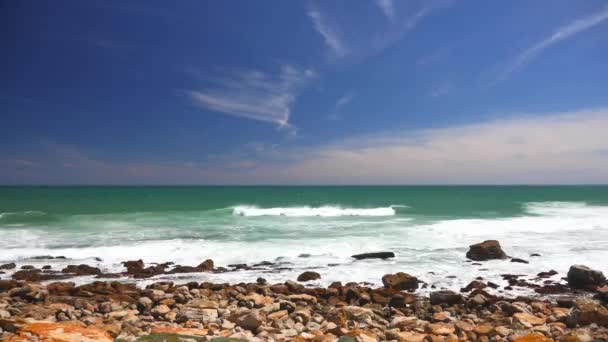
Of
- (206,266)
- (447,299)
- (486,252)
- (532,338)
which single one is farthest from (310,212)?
(532,338)

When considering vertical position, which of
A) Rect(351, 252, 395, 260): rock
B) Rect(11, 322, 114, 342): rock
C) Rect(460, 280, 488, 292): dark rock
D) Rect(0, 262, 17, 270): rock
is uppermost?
Rect(11, 322, 114, 342): rock

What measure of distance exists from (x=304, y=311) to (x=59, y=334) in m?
4.21

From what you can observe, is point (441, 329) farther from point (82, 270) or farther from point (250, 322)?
point (82, 270)

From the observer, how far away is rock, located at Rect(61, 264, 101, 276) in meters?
11.3

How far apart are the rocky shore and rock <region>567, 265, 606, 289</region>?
2 centimetres

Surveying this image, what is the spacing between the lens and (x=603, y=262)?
12531 millimetres

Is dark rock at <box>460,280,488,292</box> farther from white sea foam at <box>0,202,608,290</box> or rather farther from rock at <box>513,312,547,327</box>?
rock at <box>513,312,547,327</box>

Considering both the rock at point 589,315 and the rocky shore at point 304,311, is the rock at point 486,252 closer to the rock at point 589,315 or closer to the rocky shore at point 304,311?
the rocky shore at point 304,311

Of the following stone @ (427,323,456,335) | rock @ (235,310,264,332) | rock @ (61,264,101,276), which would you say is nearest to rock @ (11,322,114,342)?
rock @ (235,310,264,332)

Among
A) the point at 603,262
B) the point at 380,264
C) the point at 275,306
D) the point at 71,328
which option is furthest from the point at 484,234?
the point at 71,328

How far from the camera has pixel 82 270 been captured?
1148cm

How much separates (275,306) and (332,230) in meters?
13.6

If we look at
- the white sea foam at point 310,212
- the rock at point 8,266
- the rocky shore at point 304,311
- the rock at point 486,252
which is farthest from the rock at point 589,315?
the white sea foam at point 310,212

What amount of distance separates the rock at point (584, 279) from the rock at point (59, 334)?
11.2 meters
